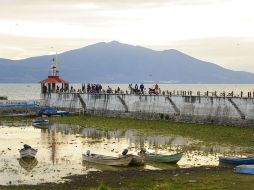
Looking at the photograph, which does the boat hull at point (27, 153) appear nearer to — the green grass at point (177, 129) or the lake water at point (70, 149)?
the lake water at point (70, 149)

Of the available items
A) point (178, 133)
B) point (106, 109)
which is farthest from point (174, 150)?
point (106, 109)

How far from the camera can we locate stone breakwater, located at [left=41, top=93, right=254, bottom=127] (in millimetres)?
65875

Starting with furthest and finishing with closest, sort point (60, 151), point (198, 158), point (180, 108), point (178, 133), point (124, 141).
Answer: point (180, 108), point (178, 133), point (124, 141), point (60, 151), point (198, 158)

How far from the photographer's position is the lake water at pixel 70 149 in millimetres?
35250

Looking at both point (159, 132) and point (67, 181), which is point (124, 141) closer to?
point (159, 132)

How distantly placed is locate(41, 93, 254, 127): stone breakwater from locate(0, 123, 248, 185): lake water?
1304 centimetres

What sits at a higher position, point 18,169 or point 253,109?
point 253,109

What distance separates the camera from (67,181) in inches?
1230

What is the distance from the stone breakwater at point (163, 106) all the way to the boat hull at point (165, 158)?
91.1 ft

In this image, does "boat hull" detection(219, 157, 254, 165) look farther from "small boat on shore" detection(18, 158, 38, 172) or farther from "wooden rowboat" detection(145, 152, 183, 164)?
"small boat on shore" detection(18, 158, 38, 172)

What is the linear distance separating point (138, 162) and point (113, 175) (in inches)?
177

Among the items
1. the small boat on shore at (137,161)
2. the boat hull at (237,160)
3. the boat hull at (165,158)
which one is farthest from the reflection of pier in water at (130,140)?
the small boat on shore at (137,161)

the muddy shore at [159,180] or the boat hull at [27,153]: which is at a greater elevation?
the boat hull at [27,153]

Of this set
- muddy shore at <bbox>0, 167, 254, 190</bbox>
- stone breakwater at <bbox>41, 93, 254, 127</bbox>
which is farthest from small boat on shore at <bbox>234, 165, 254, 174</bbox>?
stone breakwater at <bbox>41, 93, 254, 127</bbox>
